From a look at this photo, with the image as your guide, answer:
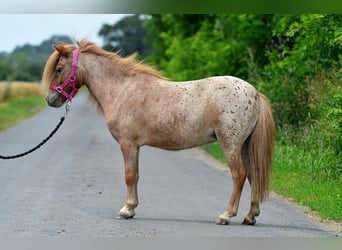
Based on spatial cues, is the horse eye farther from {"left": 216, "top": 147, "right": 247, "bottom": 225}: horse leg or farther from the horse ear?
{"left": 216, "top": 147, "right": 247, "bottom": 225}: horse leg

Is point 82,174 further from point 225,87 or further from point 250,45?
point 250,45

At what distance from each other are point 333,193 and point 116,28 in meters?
59.1

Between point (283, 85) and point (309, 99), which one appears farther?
point (283, 85)

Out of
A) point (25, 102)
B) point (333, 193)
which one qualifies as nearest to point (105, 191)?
point (333, 193)

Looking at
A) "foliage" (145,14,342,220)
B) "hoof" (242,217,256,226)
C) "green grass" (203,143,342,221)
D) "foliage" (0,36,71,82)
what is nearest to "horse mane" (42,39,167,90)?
"hoof" (242,217,256,226)

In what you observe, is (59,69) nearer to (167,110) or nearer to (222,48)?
(167,110)

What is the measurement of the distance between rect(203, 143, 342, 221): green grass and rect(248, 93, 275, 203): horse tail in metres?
0.93

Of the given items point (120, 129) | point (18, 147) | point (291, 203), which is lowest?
point (18, 147)

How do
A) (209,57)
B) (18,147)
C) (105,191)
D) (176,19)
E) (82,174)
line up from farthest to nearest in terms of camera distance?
(176,19) < (209,57) < (18,147) < (82,174) < (105,191)

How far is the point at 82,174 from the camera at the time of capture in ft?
40.7

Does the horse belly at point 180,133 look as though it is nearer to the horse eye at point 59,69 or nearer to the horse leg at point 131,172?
the horse leg at point 131,172

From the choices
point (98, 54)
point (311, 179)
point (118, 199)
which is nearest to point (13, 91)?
point (311, 179)

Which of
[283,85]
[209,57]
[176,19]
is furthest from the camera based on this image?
[176,19]

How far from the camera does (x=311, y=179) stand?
11086 mm
